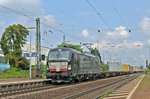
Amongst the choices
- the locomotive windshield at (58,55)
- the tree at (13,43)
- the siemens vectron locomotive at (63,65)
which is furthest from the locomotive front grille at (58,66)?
the tree at (13,43)

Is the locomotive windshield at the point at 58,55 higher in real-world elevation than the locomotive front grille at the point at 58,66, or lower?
higher

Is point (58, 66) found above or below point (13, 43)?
below

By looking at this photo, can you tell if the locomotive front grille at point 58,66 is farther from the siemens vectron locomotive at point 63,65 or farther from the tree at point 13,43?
the tree at point 13,43

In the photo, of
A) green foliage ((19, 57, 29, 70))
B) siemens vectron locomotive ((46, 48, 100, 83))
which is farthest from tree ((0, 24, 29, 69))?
siemens vectron locomotive ((46, 48, 100, 83))

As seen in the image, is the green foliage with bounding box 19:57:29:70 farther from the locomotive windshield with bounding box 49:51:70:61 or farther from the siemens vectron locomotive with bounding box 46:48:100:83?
the locomotive windshield with bounding box 49:51:70:61

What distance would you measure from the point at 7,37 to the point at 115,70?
26.7 m

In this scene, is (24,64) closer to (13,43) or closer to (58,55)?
(13,43)

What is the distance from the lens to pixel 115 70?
49188 millimetres

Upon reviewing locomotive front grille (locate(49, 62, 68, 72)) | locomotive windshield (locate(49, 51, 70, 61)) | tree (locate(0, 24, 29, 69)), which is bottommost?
locomotive front grille (locate(49, 62, 68, 72))

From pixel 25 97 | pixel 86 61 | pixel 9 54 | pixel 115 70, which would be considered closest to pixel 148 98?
pixel 25 97

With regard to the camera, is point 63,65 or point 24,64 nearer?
point 63,65

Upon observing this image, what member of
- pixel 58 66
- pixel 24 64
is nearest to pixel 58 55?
pixel 58 66

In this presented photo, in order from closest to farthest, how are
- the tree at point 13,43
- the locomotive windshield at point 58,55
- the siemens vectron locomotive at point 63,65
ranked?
the siemens vectron locomotive at point 63,65
the locomotive windshield at point 58,55
the tree at point 13,43

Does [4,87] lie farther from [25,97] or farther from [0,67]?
[0,67]
